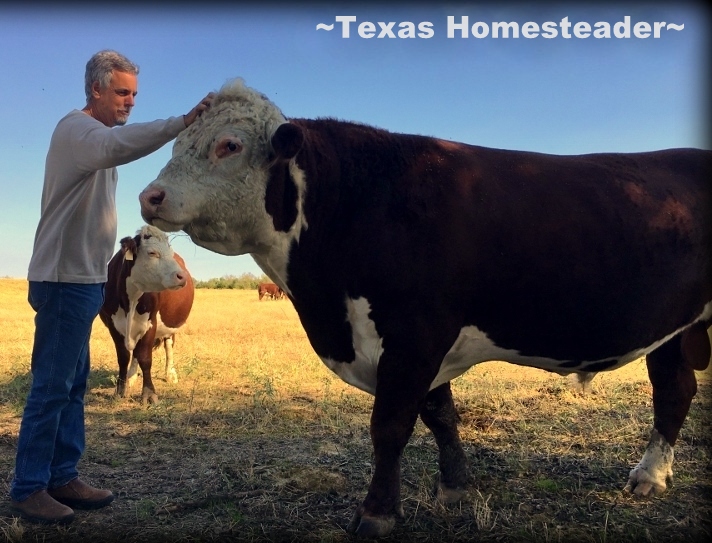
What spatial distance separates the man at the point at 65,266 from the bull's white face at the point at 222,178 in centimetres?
17

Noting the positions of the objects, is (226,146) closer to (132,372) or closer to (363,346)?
(363,346)

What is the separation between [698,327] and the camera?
4.52 meters

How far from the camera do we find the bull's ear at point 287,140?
11.4 ft

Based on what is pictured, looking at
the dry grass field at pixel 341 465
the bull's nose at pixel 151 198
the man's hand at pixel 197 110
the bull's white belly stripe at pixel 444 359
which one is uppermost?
the man's hand at pixel 197 110

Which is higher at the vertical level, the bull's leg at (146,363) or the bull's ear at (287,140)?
the bull's ear at (287,140)

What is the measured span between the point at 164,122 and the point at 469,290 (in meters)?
1.85

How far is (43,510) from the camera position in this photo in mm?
3801

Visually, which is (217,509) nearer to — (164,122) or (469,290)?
(469,290)

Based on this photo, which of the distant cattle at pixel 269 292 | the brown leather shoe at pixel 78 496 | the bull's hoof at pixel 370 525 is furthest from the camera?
the distant cattle at pixel 269 292

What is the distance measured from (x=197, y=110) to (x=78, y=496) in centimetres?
243

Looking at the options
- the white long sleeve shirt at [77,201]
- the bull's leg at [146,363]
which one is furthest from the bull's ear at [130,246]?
the white long sleeve shirt at [77,201]

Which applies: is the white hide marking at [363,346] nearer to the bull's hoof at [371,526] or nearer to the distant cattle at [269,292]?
the bull's hoof at [371,526]

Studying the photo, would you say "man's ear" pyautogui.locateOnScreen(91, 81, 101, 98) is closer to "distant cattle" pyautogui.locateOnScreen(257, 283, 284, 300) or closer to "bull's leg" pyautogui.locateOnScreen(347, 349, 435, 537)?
"bull's leg" pyautogui.locateOnScreen(347, 349, 435, 537)

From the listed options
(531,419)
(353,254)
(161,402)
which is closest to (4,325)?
(161,402)
